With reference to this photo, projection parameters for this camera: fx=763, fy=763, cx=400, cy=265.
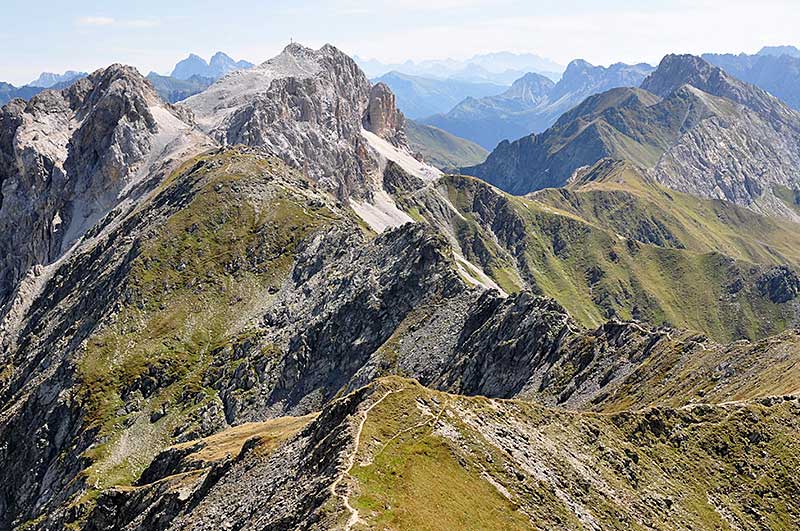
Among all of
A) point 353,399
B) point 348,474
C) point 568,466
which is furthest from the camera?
point 353,399

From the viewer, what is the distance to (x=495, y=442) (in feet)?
206

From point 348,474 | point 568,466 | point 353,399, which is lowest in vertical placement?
point 568,466

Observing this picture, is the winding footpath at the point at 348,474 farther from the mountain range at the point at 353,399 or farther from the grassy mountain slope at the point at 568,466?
the grassy mountain slope at the point at 568,466

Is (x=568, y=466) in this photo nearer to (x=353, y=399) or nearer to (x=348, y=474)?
(x=353, y=399)

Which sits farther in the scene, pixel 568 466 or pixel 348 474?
pixel 568 466

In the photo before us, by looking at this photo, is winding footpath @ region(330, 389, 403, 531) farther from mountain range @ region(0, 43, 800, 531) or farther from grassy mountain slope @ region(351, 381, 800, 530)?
grassy mountain slope @ region(351, 381, 800, 530)

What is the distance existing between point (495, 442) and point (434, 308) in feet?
280

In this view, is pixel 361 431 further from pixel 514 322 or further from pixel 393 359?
pixel 393 359

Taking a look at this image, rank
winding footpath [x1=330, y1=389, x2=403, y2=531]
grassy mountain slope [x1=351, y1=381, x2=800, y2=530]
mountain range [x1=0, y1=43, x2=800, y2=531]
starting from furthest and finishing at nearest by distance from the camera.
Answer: mountain range [x1=0, y1=43, x2=800, y2=531]
grassy mountain slope [x1=351, y1=381, x2=800, y2=530]
winding footpath [x1=330, y1=389, x2=403, y2=531]

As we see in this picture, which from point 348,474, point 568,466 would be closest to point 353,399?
point 348,474

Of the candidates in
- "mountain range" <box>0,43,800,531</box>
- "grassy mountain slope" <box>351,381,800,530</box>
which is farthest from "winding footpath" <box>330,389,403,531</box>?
"grassy mountain slope" <box>351,381,800,530</box>

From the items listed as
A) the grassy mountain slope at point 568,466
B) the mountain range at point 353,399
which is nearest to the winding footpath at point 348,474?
the mountain range at point 353,399

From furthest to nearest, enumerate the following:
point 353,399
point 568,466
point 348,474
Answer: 1. point 353,399
2. point 568,466
3. point 348,474

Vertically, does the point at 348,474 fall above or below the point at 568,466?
above
